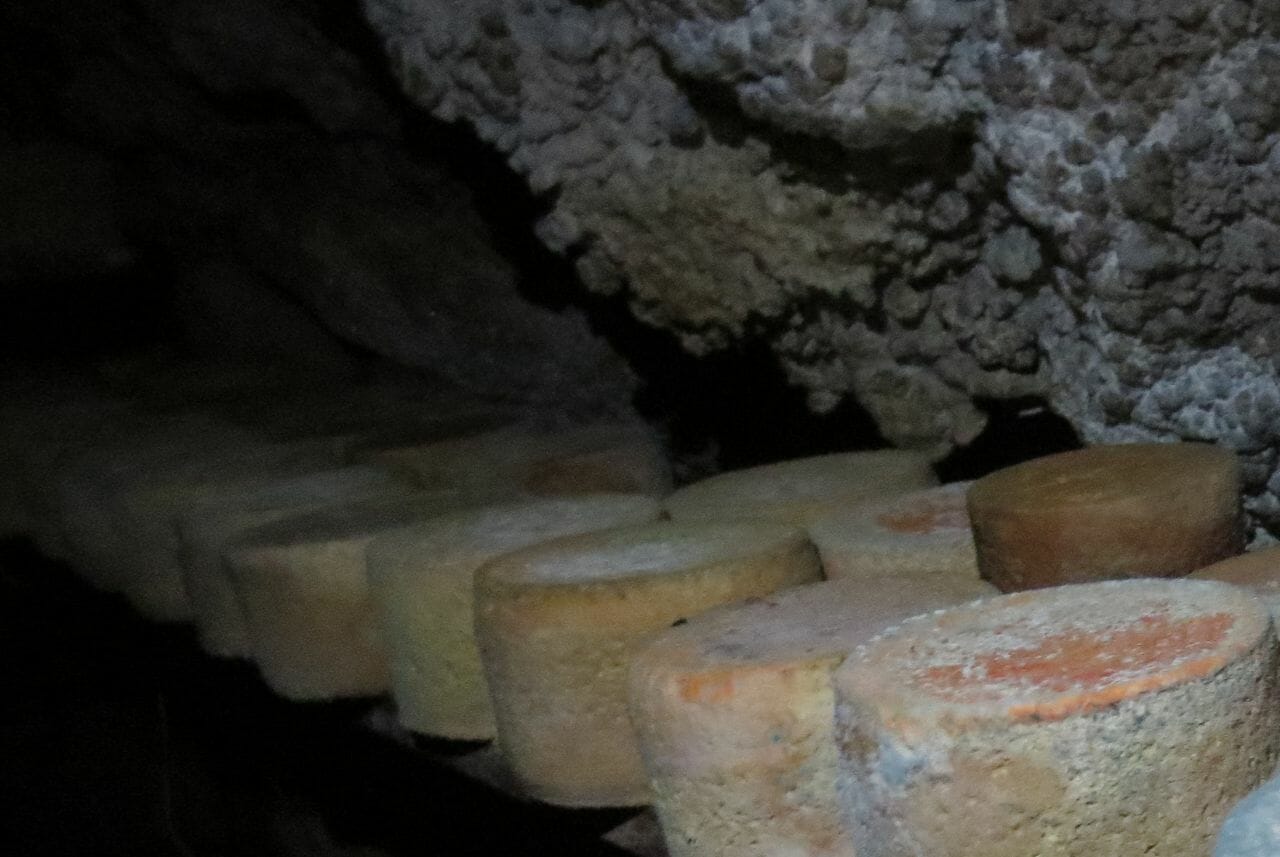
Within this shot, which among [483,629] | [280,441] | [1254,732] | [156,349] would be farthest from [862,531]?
[156,349]

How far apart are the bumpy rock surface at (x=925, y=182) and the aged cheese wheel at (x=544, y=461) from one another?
0.19 metres

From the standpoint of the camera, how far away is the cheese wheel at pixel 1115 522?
4.89 feet

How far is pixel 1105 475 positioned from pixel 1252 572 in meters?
0.20

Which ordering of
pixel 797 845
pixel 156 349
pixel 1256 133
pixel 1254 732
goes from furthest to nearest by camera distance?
pixel 156 349
pixel 1256 133
pixel 797 845
pixel 1254 732

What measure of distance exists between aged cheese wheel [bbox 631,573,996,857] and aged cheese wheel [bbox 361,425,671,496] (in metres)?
0.94

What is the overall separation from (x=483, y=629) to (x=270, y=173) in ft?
5.94

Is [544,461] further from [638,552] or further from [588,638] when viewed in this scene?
[588,638]

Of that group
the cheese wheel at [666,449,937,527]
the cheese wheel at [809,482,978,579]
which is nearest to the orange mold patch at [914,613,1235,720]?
the cheese wheel at [809,482,978,579]

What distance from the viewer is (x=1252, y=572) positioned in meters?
1.43

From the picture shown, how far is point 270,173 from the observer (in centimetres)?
330

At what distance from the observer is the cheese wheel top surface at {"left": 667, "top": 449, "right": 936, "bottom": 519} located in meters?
2.03

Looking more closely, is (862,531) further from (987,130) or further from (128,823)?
(128,823)

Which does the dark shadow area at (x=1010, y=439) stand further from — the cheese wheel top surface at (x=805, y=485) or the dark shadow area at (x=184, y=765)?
the dark shadow area at (x=184, y=765)

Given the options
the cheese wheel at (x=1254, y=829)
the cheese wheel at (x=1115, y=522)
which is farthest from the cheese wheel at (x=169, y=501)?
the cheese wheel at (x=1254, y=829)
